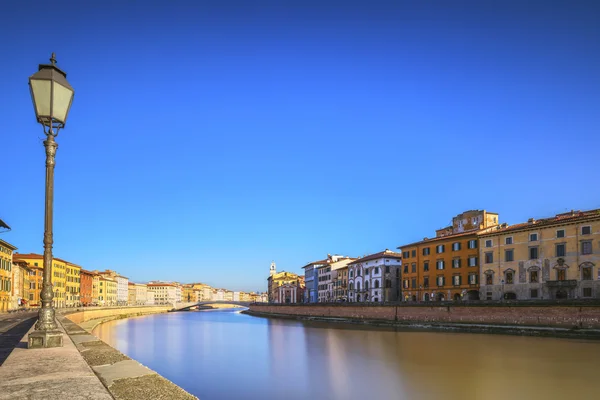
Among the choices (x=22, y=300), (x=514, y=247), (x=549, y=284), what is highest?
(x=514, y=247)

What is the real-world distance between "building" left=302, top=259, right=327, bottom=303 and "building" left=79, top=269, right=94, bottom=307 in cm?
5686

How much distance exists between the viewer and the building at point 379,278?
73125mm

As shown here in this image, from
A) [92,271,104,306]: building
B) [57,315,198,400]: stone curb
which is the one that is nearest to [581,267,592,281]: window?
[57,315,198,400]: stone curb

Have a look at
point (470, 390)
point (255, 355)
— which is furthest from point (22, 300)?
point (470, 390)

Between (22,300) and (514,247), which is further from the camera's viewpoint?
(22,300)

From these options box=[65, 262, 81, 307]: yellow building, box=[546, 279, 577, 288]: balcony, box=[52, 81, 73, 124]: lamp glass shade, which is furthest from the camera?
box=[65, 262, 81, 307]: yellow building

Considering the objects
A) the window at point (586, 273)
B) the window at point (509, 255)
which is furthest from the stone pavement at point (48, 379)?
the window at point (509, 255)

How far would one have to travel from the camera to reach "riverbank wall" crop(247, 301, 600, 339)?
37.1m

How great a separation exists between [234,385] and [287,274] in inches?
5864

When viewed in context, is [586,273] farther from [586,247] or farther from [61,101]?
[61,101]

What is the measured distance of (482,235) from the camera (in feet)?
176

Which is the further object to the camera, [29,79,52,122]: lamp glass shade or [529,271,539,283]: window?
[529,271,539,283]: window

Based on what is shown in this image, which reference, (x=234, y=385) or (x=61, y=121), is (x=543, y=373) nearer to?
(x=234, y=385)

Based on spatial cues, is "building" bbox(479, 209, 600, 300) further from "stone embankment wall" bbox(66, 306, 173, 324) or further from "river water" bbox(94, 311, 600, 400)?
"stone embankment wall" bbox(66, 306, 173, 324)
